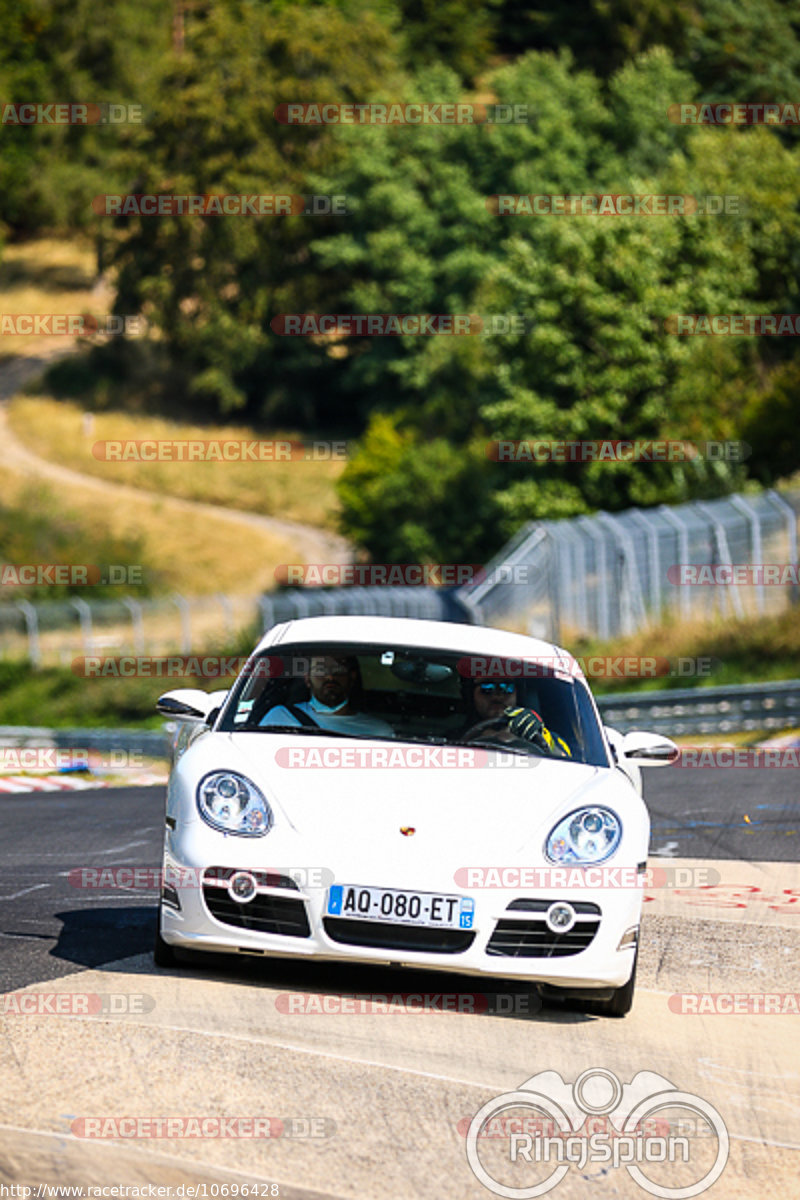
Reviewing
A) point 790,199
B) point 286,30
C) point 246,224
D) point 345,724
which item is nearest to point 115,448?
point 246,224

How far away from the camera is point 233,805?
20.1 feet

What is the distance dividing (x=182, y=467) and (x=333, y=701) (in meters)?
63.9

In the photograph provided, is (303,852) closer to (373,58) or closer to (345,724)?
(345,724)

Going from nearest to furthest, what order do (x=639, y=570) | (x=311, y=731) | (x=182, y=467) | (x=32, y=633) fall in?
1. (x=311, y=731)
2. (x=639, y=570)
3. (x=32, y=633)
4. (x=182, y=467)

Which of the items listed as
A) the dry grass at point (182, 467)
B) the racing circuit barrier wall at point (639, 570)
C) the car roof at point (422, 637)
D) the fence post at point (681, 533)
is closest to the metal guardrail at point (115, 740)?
the racing circuit barrier wall at point (639, 570)

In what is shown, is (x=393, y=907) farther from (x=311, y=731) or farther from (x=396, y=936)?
(x=311, y=731)

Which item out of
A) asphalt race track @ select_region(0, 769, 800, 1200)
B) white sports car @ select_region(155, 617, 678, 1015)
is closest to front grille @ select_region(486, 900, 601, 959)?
white sports car @ select_region(155, 617, 678, 1015)

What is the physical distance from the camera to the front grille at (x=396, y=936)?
5832 millimetres

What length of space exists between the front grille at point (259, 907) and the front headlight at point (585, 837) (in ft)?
3.04

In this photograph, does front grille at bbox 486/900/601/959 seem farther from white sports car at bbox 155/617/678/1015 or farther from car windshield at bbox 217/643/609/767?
car windshield at bbox 217/643/609/767

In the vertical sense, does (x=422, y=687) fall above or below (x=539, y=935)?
above

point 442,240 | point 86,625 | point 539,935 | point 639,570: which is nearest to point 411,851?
point 539,935

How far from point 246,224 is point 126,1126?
70.1 m

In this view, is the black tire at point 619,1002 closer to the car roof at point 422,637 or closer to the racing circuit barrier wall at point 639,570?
the car roof at point 422,637
